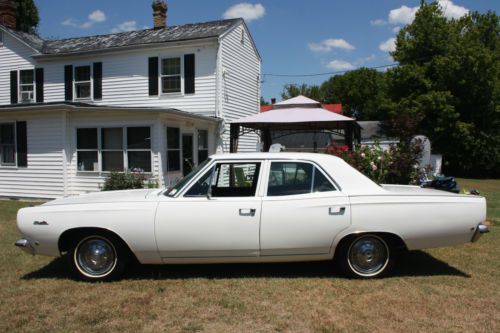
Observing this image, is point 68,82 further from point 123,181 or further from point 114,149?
point 123,181

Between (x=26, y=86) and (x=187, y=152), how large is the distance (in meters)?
8.77

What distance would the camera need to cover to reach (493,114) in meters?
27.1

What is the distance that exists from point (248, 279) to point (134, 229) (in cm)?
147

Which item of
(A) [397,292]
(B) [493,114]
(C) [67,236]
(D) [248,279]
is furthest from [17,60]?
(B) [493,114]

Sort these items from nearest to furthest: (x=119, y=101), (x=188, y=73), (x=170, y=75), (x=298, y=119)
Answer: (x=298, y=119) < (x=188, y=73) < (x=170, y=75) < (x=119, y=101)

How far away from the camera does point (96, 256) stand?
512 centimetres

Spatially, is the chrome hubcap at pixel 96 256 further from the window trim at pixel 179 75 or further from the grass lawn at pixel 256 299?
the window trim at pixel 179 75

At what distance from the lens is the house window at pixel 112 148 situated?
1363cm

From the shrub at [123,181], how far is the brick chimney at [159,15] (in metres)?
8.60

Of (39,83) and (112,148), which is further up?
(39,83)

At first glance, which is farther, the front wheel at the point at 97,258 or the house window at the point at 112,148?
the house window at the point at 112,148

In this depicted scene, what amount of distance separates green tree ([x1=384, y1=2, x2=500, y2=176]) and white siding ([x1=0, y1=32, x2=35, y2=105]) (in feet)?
63.9

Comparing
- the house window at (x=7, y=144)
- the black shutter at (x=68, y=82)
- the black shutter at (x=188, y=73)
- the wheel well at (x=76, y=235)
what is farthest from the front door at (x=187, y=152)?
the wheel well at (x=76, y=235)

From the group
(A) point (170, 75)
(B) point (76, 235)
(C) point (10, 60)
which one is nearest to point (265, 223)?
(B) point (76, 235)
